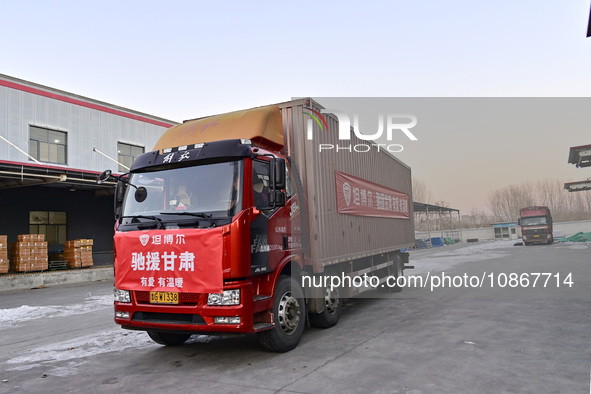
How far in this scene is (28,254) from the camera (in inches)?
638

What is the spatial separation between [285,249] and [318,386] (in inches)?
76.1

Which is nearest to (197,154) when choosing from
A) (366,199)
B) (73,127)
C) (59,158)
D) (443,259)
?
(366,199)

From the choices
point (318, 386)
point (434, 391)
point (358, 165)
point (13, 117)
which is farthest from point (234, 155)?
point (13, 117)

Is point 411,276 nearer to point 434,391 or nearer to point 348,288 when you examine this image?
point 348,288

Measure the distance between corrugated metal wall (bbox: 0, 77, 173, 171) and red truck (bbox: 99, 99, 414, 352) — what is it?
16.5 meters

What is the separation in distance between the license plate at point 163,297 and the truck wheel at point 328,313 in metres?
2.60

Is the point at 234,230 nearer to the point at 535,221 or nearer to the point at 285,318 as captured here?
the point at 285,318

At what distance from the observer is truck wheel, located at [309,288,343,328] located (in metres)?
6.86

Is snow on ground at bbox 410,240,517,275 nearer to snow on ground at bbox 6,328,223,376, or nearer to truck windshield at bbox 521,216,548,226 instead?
truck windshield at bbox 521,216,548,226

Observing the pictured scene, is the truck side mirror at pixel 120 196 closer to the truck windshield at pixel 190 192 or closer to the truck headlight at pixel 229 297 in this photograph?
the truck windshield at pixel 190 192

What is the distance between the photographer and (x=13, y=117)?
62.6 feet

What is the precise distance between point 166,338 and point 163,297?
145cm

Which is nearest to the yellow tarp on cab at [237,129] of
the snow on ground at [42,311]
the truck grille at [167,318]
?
the truck grille at [167,318]

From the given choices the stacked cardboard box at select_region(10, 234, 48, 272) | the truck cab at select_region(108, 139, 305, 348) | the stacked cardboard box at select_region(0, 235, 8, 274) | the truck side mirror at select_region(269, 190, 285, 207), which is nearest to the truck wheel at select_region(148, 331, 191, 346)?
the truck cab at select_region(108, 139, 305, 348)
